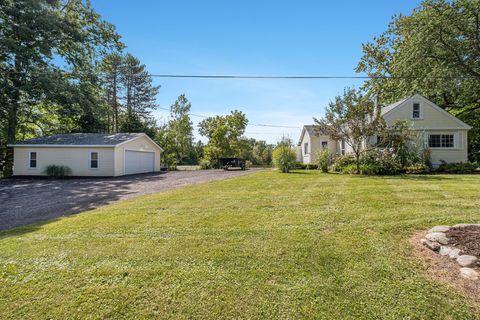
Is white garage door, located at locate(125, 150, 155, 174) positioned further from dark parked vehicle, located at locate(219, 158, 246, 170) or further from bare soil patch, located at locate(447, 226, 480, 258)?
bare soil patch, located at locate(447, 226, 480, 258)

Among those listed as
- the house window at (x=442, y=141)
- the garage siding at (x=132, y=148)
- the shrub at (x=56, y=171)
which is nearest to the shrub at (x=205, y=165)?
the garage siding at (x=132, y=148)

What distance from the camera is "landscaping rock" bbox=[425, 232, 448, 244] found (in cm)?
381

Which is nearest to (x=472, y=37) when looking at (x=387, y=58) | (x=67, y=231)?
(x=387, y=58)

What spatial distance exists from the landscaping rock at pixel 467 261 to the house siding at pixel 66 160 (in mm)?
18689

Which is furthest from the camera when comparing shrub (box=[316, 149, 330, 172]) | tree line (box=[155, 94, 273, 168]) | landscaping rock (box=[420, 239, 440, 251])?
tree line (box=[155, 94, 273, 168])

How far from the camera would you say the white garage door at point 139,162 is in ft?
64.1

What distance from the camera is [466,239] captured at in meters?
3.74

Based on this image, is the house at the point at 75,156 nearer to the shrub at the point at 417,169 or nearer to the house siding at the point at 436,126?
the shrub at the point at 417,169

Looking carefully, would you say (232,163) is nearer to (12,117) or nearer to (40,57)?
(40,57)

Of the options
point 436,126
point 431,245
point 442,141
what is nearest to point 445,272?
point 431,245

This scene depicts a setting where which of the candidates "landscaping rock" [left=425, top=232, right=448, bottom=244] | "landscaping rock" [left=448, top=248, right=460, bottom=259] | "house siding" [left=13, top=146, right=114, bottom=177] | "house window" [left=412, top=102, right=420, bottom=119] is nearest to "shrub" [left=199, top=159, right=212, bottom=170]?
"house siding" [left=13, top=146, right=114, bottom=177]

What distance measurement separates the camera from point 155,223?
532 centimetres

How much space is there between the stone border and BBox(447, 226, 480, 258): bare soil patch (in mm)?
78

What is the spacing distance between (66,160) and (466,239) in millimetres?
21330
